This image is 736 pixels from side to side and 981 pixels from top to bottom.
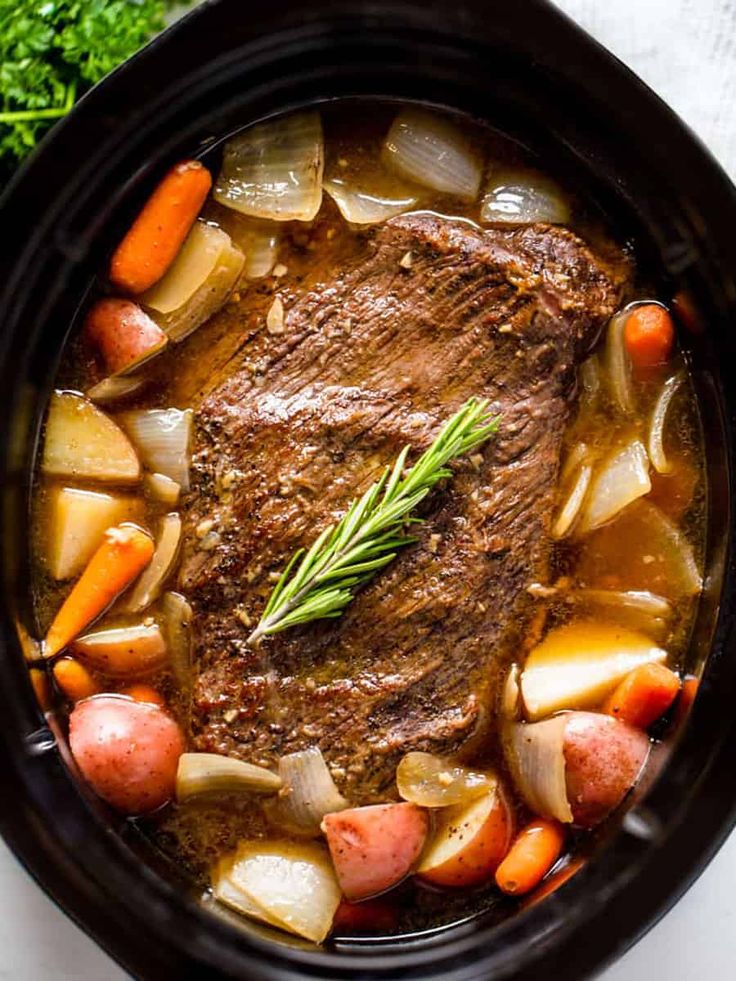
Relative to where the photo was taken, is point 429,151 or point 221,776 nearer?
point 221,776

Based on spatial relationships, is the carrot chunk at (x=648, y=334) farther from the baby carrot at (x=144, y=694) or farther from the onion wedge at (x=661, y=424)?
the baby carrot at (x=144, y=694)

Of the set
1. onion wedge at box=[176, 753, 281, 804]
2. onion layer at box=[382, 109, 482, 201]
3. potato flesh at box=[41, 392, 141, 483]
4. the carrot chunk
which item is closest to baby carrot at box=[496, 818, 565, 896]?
Answer: onion wedge at box=[176, 753, 281, 804]

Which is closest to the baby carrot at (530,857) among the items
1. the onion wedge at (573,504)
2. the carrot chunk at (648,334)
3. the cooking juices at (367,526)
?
the cooking juices at (367,526)

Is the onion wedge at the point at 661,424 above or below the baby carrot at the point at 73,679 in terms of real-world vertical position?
above

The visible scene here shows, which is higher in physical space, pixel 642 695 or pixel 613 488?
pixel 613 488

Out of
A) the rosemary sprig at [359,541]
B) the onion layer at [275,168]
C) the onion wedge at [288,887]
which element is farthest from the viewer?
the onion layer at [275,168]

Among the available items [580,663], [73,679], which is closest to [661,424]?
[580,663]

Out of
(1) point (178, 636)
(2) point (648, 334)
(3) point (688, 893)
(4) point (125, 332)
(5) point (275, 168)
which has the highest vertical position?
(5) point (275, 168)

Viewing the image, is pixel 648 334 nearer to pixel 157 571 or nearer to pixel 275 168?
pixel 275 168
